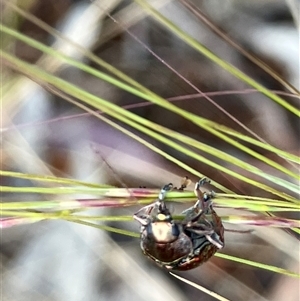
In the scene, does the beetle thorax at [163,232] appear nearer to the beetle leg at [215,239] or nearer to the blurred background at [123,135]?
the beetle leg at [215,239]

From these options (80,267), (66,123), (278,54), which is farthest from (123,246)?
(278,54)

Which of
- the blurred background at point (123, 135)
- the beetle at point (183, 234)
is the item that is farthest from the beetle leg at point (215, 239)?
the blurred background at point (123, 135)

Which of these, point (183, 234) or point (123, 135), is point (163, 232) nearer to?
point (183, 234)

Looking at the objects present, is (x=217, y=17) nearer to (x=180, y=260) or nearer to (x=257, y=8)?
(x=257, y=8)

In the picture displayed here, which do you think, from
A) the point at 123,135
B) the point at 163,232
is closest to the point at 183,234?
the point at 163,232

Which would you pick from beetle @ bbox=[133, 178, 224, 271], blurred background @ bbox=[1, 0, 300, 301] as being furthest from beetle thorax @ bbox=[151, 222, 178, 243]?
blurred background @ bbox=[1, 0, 300, 301]

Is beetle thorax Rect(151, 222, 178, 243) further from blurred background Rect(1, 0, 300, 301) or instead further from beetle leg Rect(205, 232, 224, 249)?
blurred background Rect(1, 0, 300, 301)
